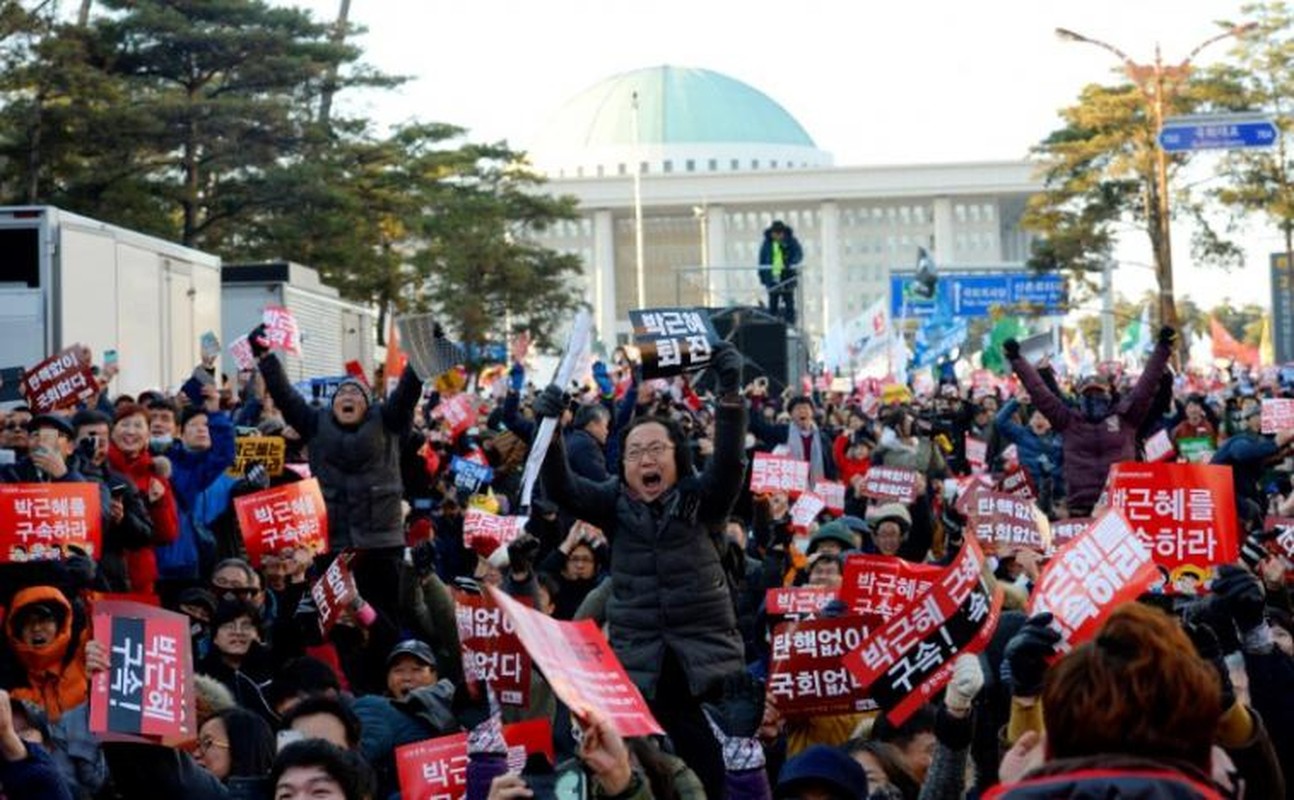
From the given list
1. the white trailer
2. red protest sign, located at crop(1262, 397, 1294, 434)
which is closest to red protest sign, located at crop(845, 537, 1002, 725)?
red protest sign, located at crop(1262, 397, 1294, 434)

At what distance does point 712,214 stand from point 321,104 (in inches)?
2950

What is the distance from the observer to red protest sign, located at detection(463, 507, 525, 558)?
35.0 ft

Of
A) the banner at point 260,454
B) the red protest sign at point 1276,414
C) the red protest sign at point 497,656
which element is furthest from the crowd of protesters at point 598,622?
the red protest sign at point 1276,414

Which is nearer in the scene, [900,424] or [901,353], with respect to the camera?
[900,424]

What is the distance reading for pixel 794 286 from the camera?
3108 centimetres

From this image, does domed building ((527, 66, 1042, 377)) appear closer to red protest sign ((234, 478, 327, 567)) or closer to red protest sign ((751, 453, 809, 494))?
red protest sign ((751, 453, 809, 494))

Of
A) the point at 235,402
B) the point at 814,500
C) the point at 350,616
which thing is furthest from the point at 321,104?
the point at 350,616

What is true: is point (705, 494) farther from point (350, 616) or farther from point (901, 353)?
point (901, 353)

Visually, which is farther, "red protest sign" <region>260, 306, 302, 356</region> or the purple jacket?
"red protest sign" <region>260, 306, 302, 356</region>

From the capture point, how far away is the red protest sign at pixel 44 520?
8.74m

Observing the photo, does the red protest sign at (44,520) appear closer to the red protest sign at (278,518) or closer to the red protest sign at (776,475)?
the red protest sign at (278,518)

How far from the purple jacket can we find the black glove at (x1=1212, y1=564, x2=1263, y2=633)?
707cm

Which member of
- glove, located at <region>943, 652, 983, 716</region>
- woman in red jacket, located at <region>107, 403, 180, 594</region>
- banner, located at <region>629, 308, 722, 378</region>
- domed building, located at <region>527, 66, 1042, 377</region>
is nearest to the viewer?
glove, located at <region>943, 652, 983, 716</region>

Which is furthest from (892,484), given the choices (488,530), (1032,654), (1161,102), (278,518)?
(1161,102)
